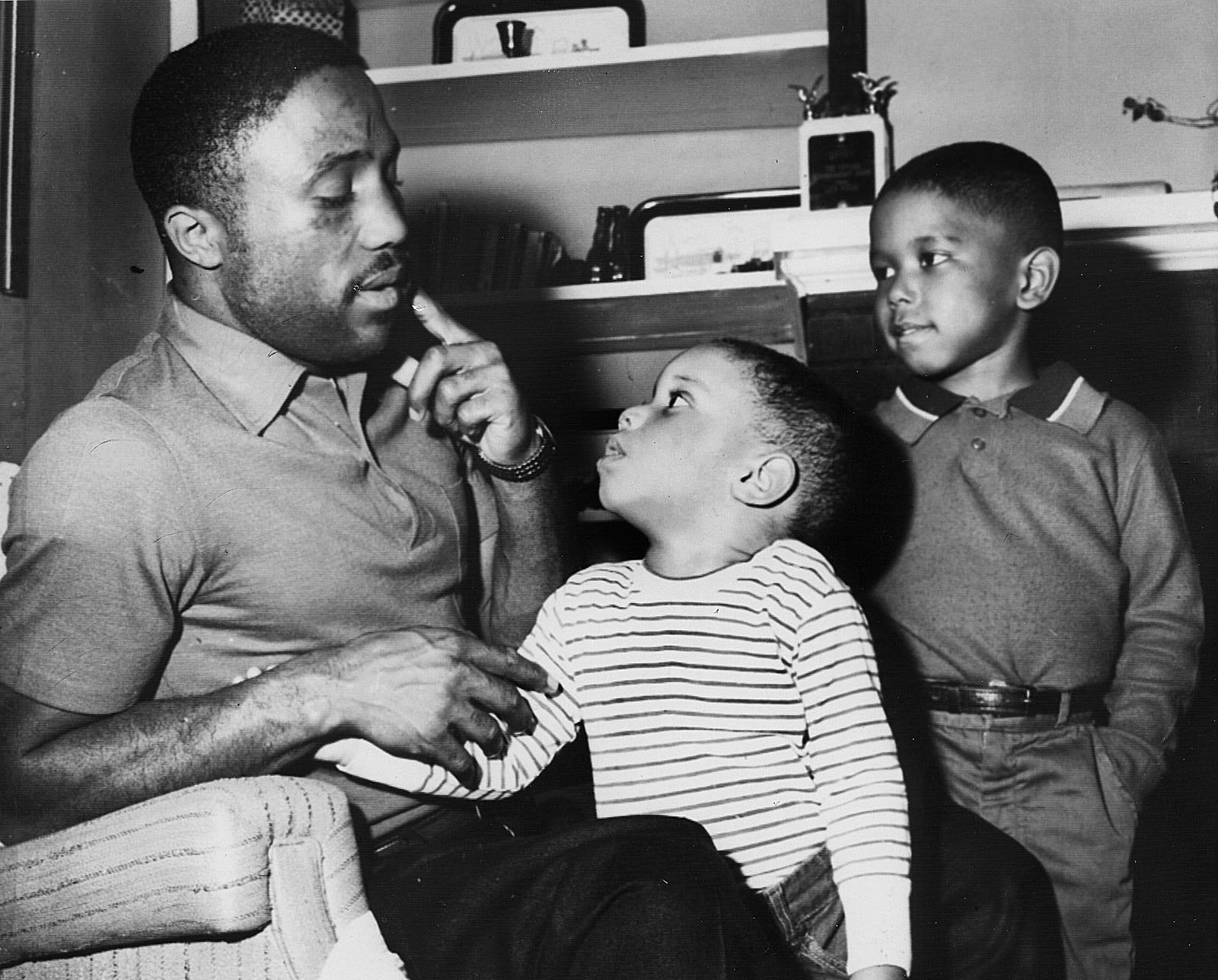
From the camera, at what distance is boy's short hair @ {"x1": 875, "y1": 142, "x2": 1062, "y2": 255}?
4.86 ft

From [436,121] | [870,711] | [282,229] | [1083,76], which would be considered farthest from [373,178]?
[1083,76]

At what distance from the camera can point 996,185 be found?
1490 mm

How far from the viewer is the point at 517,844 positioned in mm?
937

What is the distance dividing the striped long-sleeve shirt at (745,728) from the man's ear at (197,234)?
1.71ft

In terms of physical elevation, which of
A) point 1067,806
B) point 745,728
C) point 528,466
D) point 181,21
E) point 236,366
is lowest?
point 1067,806

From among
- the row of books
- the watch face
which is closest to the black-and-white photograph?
the row of books

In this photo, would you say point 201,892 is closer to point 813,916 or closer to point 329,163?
point 813,916

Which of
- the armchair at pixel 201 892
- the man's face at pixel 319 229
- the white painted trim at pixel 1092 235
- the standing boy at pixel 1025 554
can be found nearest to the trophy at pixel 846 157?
the white painted trim at pixel 1092 235

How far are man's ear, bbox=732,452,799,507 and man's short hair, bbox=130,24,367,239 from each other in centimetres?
59

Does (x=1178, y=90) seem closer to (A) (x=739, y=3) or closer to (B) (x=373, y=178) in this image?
(A) (x=739, y=3)

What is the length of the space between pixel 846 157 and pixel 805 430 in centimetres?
102

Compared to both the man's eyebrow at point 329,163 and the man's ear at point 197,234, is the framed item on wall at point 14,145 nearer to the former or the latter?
the man's ear at point 197,234

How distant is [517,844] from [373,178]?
685mm

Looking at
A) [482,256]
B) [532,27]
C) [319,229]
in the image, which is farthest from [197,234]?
[532,27]
